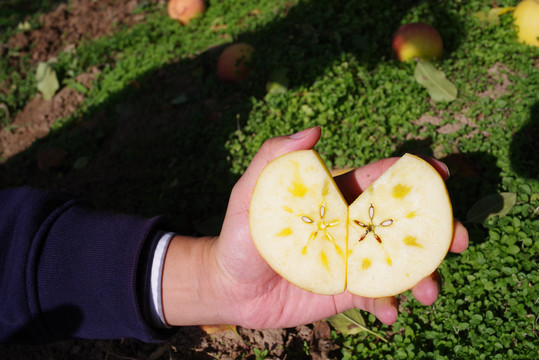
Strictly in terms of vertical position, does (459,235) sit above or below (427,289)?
above

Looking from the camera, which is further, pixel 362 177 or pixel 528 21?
pixel 528 21

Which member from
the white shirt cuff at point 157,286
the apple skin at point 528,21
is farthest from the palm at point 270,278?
the apple skin at point 528,21

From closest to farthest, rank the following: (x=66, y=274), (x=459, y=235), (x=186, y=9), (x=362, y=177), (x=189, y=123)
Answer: (x=459, y=235) → (x=362, y=177) → (x=66, y=274) → (x=189, y=123) → (x=186, y=9)

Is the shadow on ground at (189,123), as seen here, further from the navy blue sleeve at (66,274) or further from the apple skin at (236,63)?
the navy blue sleeve at (66,274)

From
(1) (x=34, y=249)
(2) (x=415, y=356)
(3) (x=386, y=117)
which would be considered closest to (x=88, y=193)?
(1) (x=34, y=249)

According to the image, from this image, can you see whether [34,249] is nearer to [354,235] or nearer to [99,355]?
[99,355]

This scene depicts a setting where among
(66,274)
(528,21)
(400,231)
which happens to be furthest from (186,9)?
(400,231)

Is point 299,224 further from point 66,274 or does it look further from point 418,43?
point 418,43
